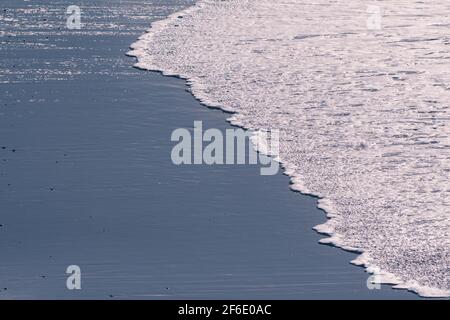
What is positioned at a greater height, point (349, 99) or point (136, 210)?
point (349, 99)

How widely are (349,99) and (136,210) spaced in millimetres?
4587

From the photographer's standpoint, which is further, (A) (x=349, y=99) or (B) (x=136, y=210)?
(A) (x=349, y=99)

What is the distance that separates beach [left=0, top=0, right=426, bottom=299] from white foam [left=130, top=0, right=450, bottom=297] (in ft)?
1.10

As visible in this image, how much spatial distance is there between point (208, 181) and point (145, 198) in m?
0.74

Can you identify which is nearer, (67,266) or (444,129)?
(67,266)

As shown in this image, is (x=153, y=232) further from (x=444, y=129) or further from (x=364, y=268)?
(x=444, y=129)

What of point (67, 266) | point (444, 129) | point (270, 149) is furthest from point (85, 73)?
point (67, 266)

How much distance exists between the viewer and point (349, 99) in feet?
45.1

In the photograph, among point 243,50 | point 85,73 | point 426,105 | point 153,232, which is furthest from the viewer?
point 243,50

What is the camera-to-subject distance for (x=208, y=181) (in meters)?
10.7

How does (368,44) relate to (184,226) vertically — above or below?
above

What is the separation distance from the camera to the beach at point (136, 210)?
8.52m

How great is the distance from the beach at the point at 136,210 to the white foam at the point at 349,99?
1.10 ft

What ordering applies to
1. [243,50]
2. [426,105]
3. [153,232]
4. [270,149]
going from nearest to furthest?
[153,232]
[270,149]
[426,105]
[243,50]
